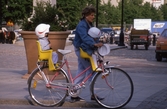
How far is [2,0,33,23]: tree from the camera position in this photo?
66.2m

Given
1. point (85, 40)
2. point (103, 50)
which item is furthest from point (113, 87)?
point (85, 40)

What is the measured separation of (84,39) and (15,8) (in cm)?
5896

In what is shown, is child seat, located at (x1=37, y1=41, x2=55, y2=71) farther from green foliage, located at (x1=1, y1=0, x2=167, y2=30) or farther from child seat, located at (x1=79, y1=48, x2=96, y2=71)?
green foliage, located at (x1=1, y1=0, x2=167, y2=30)

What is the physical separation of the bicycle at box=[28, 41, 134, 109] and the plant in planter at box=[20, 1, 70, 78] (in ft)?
10.4

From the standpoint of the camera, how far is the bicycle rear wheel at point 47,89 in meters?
9.10

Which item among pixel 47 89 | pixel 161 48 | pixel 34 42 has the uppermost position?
pixel 34 42

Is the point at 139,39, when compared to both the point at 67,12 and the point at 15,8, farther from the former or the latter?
the point at 15,8

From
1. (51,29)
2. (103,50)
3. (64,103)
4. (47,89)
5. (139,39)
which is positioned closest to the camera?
(103,50)

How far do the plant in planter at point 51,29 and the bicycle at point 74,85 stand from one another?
10.4 feet

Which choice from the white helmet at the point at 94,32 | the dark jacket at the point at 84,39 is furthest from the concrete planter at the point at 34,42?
the white helmet at the point at 94,32

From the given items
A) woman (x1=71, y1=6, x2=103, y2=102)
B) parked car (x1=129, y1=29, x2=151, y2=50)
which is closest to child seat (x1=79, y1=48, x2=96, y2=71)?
woman (x1=71, y1=6, x2=103, y2=102)

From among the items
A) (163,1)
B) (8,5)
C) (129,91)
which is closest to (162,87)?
(129,91)

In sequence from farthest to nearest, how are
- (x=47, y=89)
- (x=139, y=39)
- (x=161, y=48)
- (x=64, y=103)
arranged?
(x=139, y=39), (x=161, y=48), (x=64, y=103), (x=47, y=89)

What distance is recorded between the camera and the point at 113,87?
29.6 ft
